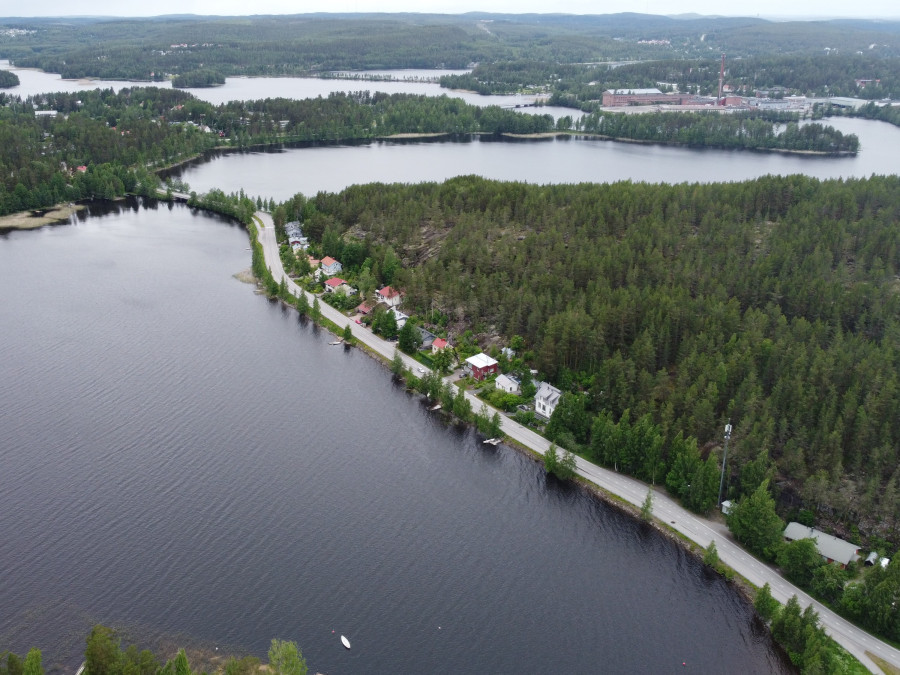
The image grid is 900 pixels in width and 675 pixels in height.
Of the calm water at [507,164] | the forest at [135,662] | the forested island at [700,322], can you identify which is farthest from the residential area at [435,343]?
the calm water at [507,164]

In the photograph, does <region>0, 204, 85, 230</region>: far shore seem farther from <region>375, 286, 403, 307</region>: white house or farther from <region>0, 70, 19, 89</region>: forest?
<region>0, 70, 19, 89</region>: forest

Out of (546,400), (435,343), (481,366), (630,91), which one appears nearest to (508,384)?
(481,366)

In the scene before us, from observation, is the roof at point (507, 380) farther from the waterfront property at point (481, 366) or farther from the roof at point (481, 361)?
the roof at point (481, 361)

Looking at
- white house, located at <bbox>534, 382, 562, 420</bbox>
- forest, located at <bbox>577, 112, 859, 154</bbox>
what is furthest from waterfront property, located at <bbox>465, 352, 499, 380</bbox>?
forest, located at <bbox>577, 112, 859, 154</bbox>

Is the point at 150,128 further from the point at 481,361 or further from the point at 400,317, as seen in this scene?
the point at 481,361

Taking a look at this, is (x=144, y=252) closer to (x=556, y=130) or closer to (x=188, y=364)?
(x=188, y=364)

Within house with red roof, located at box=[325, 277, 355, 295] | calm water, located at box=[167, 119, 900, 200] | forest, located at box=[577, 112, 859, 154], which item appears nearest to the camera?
house with red roof, located at box=[325, 277, 355, 295]
